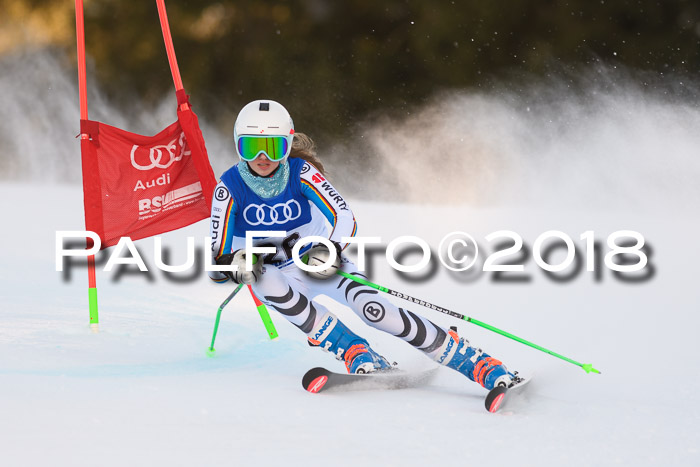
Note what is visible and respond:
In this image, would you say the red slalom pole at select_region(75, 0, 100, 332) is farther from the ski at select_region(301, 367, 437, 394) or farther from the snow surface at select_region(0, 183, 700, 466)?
the ski at select_region(301, 367, 437, 394)

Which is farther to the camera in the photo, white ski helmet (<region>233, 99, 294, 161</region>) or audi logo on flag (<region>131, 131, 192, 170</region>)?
audi logo on flag (<region>131, 131, 192, 170</region>)

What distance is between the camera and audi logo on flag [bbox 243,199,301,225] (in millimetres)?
3150

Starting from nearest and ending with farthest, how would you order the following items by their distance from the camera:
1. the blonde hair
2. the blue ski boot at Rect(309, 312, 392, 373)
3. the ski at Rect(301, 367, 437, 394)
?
1. the ski at Rect(301, 367, 437, 394)
2. the blue ski boot at Rect(309, 312, 392, 373)
3. the blonde hair

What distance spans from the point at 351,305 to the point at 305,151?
0.63 metres

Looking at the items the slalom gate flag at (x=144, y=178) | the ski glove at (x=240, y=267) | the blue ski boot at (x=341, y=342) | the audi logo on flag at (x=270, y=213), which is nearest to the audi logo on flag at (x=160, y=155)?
the slalom gate flag at (x=144, y=178)

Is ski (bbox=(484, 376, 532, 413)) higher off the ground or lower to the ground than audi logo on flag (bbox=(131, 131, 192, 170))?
lower

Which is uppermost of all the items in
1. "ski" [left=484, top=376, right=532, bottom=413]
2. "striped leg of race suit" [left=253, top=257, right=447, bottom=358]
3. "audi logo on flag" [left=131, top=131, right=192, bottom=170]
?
"audi logo on flag" [left=131, top=131, right=192, bottom=170]

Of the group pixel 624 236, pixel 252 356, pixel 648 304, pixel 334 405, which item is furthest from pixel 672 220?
pixel 334 405

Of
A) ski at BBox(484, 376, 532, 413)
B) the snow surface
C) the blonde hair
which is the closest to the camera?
the snow surface

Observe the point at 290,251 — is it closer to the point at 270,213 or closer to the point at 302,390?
the point at 270,213

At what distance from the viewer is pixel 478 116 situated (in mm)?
12523

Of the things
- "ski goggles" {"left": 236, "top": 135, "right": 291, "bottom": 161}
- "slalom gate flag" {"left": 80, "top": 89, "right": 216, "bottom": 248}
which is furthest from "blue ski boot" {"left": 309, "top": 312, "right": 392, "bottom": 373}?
"slalom gate flag" {"left": 80, "top": 89, "right": 216, "bottom": 248}

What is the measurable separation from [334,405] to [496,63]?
430 inches

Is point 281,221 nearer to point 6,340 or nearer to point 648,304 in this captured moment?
point 6,340
